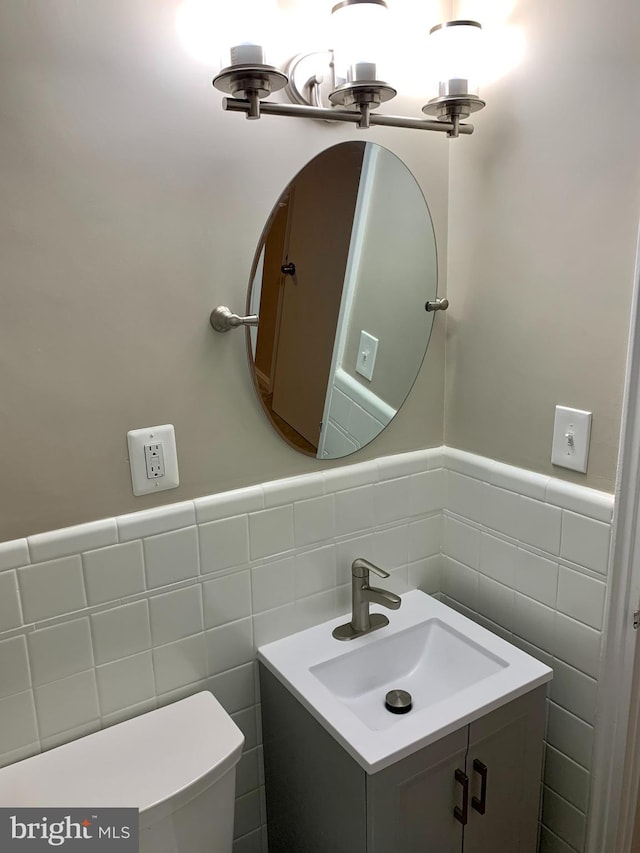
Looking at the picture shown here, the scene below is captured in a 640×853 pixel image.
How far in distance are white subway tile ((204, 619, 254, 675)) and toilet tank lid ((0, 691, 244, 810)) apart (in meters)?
0.10

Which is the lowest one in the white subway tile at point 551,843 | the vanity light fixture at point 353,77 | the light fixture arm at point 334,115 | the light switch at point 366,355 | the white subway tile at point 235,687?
the white subway tile at point 551,843

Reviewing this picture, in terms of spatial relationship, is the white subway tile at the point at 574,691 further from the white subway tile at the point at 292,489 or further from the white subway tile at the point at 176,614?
the white subway tile at the point at 176,614

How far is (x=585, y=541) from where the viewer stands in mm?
1286

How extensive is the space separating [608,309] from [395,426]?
1.76ft

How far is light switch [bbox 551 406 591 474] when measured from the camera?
4.10 ft

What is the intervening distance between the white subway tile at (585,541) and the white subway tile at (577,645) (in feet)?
0.45

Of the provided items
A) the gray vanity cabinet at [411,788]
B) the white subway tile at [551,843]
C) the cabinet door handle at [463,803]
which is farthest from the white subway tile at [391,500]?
the white subway tile at [551,843]

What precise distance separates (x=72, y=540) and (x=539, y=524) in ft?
3.11

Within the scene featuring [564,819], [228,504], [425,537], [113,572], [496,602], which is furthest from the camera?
[425,537]

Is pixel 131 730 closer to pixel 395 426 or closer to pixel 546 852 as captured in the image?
pixel 395 426

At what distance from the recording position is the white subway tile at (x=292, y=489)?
1.35 m

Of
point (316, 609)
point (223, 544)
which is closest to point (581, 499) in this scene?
point (316, 609)

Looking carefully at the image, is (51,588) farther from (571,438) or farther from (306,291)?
(571,438)

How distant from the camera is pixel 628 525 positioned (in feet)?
3.95
